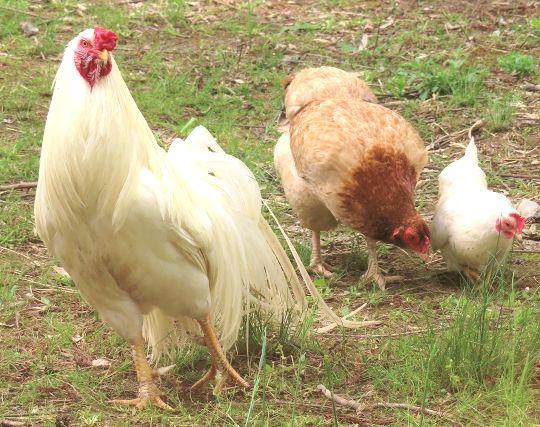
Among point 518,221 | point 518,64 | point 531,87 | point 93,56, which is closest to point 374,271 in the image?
point 518,221

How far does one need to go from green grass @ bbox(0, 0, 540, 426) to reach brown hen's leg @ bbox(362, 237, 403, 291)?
8 cm

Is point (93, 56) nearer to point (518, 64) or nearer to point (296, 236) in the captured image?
point (296, 236)

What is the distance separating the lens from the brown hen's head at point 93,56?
13.3 feet

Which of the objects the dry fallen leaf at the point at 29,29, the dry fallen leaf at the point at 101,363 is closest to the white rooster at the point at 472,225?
the dry fallen leaf at the point at 101,363

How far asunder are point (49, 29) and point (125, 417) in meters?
6.48

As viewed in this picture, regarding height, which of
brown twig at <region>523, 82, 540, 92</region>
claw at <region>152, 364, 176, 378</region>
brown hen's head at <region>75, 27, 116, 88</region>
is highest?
brown hen's head at <region>75, 27, 116, 88</region>

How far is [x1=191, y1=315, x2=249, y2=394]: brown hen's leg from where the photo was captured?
15.8 feet

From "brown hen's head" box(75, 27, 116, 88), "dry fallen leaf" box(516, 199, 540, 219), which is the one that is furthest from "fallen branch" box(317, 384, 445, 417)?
"dry fallen leaf" box(516, 199, 540, 219)

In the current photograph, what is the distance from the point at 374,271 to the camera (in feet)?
20.4

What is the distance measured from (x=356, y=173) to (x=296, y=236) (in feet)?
3.36

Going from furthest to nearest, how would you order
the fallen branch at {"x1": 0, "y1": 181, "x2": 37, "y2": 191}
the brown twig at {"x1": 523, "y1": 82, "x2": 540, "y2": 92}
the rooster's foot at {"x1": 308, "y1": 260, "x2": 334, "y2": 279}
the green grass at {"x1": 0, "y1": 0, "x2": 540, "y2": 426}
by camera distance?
1. the brown twig at {"x1": 523, "y1": 82, "x2": 540, "y2": 92}
2. the fallen branch at {"x1": 0, "y1": 181, "x2": 37, "y2": 191}
3. the rooster's foot at {"x1": 308, "y1": 260, "x2": 334, "y2": 279}
4. the green grass at {"x1": 0, "y1": 0, "x2": 540, "y2": 426}

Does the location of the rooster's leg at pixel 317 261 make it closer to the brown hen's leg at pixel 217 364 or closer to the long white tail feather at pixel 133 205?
the long white tail feather at pixel 133 205

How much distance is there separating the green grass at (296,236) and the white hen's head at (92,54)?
130 cm

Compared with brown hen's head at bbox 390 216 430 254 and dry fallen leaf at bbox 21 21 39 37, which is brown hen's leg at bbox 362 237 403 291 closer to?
brown hen's head at bbox 390 216 430 254
